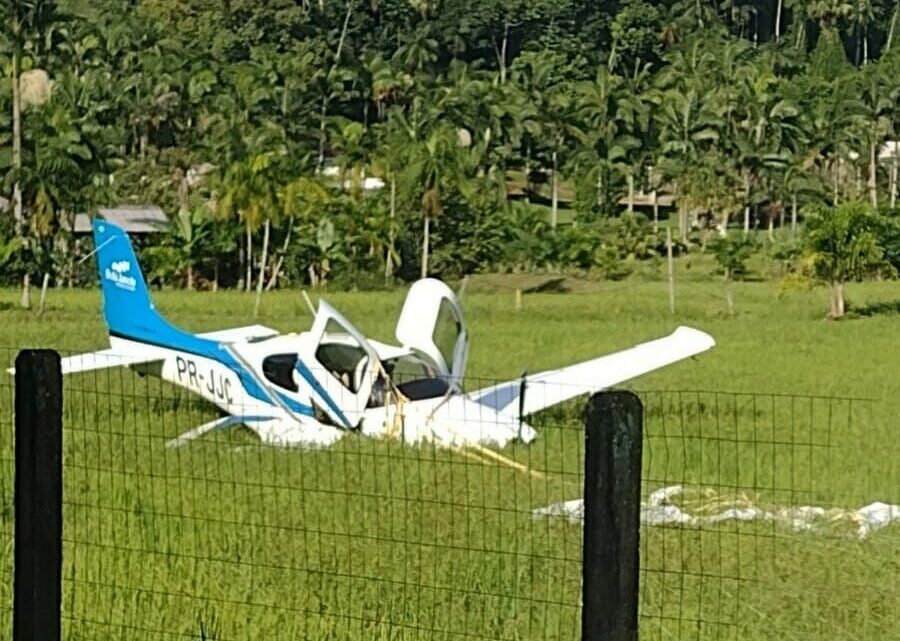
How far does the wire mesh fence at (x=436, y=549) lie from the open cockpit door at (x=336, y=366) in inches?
35.7

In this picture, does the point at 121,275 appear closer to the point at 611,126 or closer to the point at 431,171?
the point at 431,171

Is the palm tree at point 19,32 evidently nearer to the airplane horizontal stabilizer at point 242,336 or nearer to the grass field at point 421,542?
the airplane horizontal stabilizer at point 242,336

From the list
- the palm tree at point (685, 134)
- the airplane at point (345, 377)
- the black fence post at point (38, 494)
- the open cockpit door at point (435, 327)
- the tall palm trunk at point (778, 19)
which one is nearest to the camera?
the black fence post at point (38, 494)

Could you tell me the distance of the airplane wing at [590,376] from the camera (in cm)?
1434

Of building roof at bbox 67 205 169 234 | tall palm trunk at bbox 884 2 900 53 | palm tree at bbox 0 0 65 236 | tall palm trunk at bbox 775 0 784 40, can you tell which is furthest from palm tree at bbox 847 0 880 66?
palm tree at bbox 0 0 65 236

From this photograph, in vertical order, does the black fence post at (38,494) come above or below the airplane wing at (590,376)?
above

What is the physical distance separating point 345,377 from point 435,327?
1.48 m

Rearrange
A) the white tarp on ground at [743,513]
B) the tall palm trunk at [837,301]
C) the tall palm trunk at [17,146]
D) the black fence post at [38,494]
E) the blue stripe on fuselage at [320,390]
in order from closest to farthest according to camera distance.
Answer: the black fence post at [38,494]
the white tarp on ground at [743,513]
the blue stripe on fuselage at [320,390]
the tall palm trunk at [837,301]
the tall palm trunk at [17,146]

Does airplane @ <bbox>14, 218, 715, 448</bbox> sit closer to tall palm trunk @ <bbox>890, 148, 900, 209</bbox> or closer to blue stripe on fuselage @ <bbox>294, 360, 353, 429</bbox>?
blue stripe on fuselage @ <bbox>294, 360, 353, 429</bbox>

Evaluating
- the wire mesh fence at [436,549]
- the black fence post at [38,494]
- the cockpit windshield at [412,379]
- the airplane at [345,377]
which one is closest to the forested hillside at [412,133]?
the airplane at [345,377]

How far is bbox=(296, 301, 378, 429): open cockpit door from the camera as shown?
13098 mm

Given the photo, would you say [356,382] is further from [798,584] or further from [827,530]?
[798,584]

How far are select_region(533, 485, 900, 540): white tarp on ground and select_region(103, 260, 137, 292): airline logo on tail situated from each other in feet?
25.6

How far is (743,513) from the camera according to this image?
360 inches
